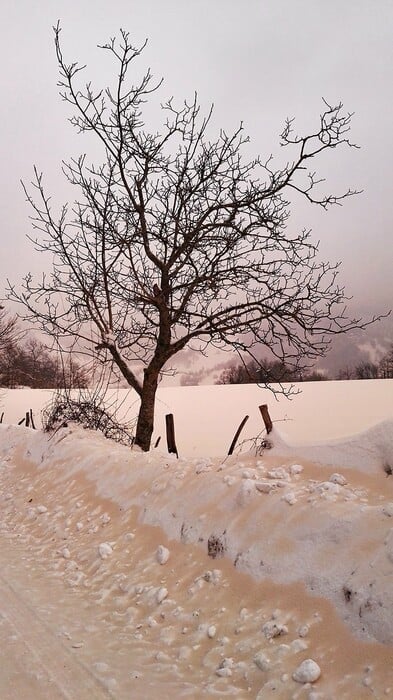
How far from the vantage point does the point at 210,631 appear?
3.80 m

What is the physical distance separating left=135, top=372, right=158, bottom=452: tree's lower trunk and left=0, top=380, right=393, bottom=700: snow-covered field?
3.30 metres

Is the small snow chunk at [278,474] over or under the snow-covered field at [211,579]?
over

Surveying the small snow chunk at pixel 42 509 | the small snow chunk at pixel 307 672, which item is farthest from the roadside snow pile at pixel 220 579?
the small snow chunk at pixel 42 509

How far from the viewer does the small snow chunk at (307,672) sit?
9.84ft

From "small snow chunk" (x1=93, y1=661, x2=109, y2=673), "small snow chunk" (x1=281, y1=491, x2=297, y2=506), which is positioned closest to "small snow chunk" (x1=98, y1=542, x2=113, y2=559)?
"small snow chunk" (x1=93, y1=661, x2=109, y2=673)

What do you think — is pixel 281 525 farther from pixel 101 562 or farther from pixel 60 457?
pixel 60 457

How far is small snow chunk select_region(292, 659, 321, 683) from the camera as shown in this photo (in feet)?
9.84

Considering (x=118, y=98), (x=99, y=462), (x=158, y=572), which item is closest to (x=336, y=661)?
(x=158, y=572)

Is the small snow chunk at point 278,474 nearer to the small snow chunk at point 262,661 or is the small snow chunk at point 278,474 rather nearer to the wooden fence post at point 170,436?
the small snow chunk at point 262,661

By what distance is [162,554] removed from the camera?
5.12 metres

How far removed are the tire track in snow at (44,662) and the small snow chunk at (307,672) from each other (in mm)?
1211

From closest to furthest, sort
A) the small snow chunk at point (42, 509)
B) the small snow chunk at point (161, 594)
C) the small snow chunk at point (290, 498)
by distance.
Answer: the small snow chunk at point (161, 594) < the small snow chunk at point (290, 498) < the small snow chunk at point (42, 509)

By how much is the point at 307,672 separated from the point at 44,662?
6.13 ft

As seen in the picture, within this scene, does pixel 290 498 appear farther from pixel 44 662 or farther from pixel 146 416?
pixel 146 416
